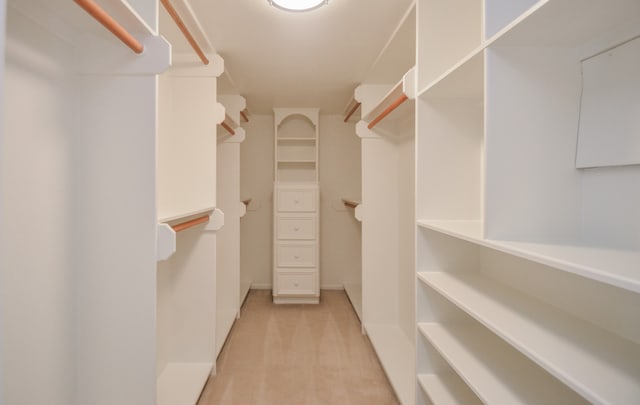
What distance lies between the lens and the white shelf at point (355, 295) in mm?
3139

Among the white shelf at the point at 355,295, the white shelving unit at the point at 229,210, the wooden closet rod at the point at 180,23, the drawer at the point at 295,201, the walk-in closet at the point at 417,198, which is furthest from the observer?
the drawer at the point at 295,201

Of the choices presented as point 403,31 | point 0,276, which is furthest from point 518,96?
point 0,276

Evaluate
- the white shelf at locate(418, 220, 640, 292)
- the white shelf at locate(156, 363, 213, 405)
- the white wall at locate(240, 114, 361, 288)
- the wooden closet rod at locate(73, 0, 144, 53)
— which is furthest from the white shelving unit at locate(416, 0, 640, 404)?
the white wall at locate(240, 114, 361, 288)

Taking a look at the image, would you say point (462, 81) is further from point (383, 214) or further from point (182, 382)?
point (182, 382)

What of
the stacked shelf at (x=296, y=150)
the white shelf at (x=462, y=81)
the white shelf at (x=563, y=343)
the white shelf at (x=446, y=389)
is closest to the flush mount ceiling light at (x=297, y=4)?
the white shelf at (x=462, y=81)

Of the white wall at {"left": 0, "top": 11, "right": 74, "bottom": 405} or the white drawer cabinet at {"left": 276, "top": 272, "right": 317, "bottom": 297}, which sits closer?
the white wall at {"left": 0, "top": 11, "right": 74, "bottom": 405}

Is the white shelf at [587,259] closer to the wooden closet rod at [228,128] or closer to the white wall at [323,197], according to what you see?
the wooden closet rod at [228,128]

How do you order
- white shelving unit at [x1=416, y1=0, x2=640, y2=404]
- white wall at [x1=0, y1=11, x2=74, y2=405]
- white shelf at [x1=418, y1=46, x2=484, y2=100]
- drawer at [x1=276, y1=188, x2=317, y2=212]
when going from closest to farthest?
white shelving unit at [x1=416, y1=0, x2=640, y2=404], white wall at [x1=0, y1=11, x2=74, y2=405], white shelf at [x1=418, y1=46, x2=484, y2=100], drawer at [x1=276, y1=188, x2=317, y2=212]

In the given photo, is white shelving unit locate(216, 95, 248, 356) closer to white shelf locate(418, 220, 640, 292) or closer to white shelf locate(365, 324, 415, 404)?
white shelf locate(365, 324, 415, 404)

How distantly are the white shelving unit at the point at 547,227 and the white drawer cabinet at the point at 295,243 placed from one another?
2.10 m

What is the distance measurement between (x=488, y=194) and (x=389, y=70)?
1.79 metres

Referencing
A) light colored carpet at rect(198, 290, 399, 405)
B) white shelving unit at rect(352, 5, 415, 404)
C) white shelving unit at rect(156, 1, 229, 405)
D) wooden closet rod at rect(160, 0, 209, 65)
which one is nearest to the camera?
wooden closet rod at rect(160, 0, 209, 65)

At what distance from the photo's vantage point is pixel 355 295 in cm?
360

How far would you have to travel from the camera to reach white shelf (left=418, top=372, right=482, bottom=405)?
4.28 ft
